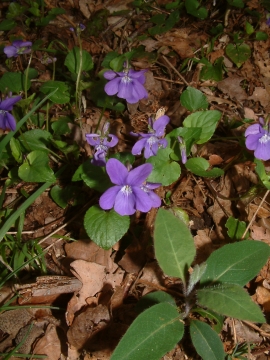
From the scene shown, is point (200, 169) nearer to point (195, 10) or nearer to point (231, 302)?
point (231, 302)

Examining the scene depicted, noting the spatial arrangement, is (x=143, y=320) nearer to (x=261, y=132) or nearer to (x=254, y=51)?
(x=261, y=132)

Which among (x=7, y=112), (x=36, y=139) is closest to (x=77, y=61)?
(x=36, y=139)

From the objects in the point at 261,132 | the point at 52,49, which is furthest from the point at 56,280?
the point at 52,49

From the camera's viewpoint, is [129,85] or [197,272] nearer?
[197,272]

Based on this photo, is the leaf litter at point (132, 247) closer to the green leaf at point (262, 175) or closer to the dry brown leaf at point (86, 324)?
the dry brown leaf at point (86, 324)

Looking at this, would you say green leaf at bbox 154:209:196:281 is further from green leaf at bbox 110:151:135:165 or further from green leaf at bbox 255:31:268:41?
green leaf at bbox 255:31:268:41

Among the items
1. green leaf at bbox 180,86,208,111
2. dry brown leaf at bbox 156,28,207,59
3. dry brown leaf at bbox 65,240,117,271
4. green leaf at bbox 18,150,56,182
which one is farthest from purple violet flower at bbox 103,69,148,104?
dry brown leaf at bbox 156,28,207,59
